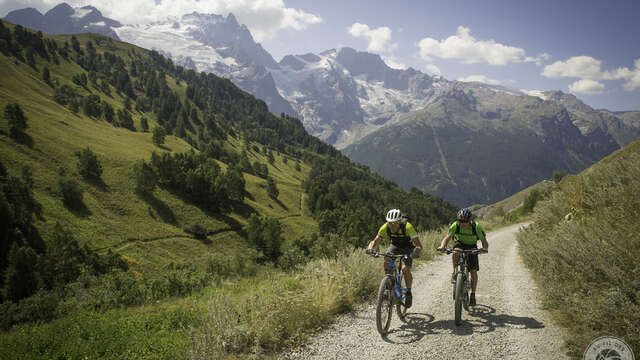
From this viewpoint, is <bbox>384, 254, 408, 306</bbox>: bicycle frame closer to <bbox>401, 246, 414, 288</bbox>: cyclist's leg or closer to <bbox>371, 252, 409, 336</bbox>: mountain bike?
<bbox>371, 252, 409, 336</bbox>: mountain bike

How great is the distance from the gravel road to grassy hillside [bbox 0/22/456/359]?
0.72 m

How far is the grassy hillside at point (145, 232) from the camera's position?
25.9 feet

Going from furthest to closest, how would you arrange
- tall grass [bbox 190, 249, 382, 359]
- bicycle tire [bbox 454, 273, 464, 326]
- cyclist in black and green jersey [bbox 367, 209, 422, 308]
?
cyclist in black and green jersey [bbox 367, 209, 422, 308]
bicycle tire [bbox 454, 273, 464, 326]
tall grass [bbox 190, 249, 382, 359]

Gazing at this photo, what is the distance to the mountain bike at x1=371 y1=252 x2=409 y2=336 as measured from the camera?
25.1ft

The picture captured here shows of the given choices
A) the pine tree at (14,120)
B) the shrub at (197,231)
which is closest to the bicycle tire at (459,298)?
the shrub at (197,231)

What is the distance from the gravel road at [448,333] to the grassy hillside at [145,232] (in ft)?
2.37

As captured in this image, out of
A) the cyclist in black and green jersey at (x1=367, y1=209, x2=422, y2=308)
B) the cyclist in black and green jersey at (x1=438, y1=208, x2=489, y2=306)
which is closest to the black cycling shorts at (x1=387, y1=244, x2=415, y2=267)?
the cyclist in black and green jersey at (x1=367, y1=209, x2=422, y2=308)

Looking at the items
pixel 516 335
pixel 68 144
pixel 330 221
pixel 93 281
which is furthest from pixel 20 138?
pixel 516 335

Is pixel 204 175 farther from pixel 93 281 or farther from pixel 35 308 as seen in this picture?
pixel 35 308

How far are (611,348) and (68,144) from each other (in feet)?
285

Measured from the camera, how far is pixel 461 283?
8.40 m

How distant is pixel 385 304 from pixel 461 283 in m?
2.23

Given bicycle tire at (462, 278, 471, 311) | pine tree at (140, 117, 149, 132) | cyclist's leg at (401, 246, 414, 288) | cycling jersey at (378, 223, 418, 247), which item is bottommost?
bicycle tire at (462, 278, 471, 311)

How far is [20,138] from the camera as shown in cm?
5922
